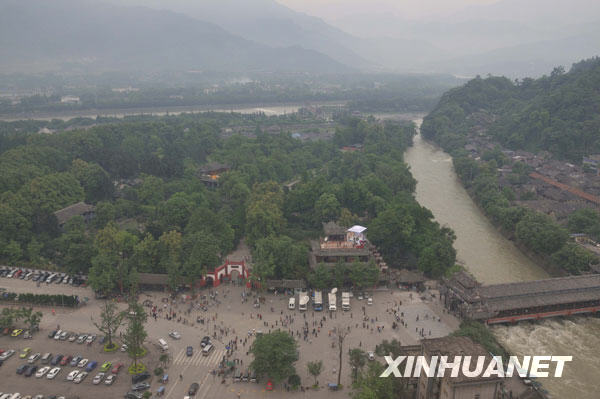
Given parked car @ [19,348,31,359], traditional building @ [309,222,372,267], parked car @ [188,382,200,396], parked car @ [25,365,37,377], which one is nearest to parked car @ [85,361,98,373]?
parked car @ [25,365,37,377]

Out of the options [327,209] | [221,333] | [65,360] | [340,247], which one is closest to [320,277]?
[340,247]

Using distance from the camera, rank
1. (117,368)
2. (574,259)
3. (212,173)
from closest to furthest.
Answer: (117,368)
(574,259)
(212,173)

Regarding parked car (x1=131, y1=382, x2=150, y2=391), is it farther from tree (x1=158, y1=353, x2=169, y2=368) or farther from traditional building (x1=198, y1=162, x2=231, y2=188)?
traditional building (x1=198, y1=162, x2=231, y2=188)

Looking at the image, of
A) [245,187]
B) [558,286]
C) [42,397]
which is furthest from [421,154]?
[42,397]

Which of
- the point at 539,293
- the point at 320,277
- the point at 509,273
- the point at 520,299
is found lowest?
the point at 509,273

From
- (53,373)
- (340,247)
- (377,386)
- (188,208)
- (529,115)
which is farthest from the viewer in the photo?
(529,115)

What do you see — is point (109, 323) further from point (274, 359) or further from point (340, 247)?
point (340, 247)
